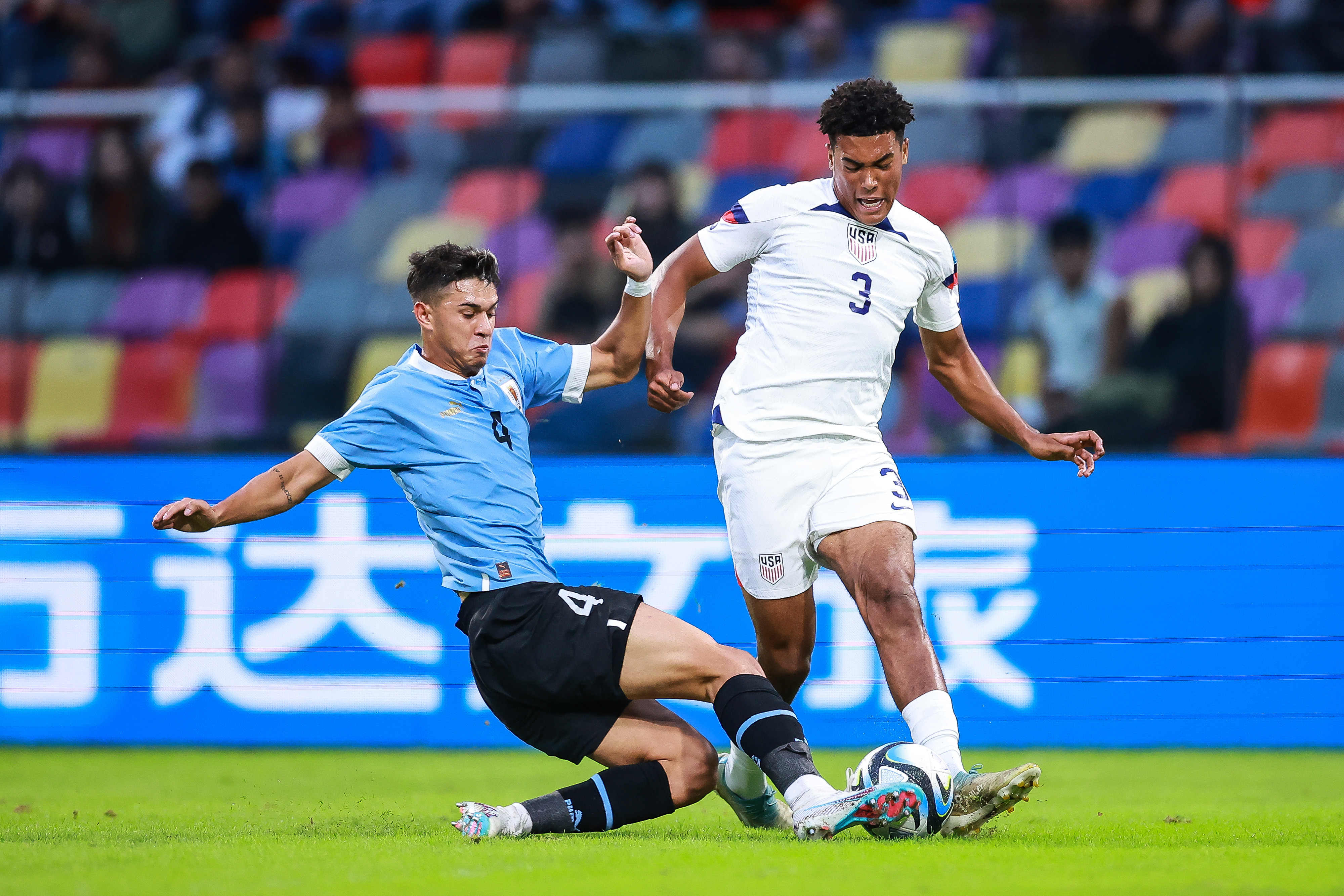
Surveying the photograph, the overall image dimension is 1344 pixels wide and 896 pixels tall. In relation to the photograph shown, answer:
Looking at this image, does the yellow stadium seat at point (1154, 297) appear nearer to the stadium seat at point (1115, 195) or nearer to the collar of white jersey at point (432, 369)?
the stadium seat at point (1115, 195)

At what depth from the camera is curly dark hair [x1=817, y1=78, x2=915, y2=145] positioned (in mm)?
4277

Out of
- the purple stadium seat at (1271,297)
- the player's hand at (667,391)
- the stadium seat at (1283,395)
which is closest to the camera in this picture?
the player's hand at (667,391)

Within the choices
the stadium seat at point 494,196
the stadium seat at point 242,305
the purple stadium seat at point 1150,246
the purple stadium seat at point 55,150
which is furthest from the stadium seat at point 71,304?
the purple stadium seat at point 1150,246

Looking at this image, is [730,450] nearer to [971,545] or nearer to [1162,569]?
[971,545]

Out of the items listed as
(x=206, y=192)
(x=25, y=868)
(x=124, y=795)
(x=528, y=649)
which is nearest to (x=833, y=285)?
(x=528, y=649)

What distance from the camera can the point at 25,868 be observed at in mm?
3713

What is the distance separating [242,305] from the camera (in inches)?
350

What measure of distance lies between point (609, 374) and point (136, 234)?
5948 mm

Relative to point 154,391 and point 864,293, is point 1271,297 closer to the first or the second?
point 864,293

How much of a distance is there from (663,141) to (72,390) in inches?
152

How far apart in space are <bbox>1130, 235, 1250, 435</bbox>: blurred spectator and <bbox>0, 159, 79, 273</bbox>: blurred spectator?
6.59 meters

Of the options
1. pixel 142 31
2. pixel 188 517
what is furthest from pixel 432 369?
pixel 142 31

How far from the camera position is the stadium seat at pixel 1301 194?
27.9 ft

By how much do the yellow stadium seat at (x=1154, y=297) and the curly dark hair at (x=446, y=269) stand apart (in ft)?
16.3
